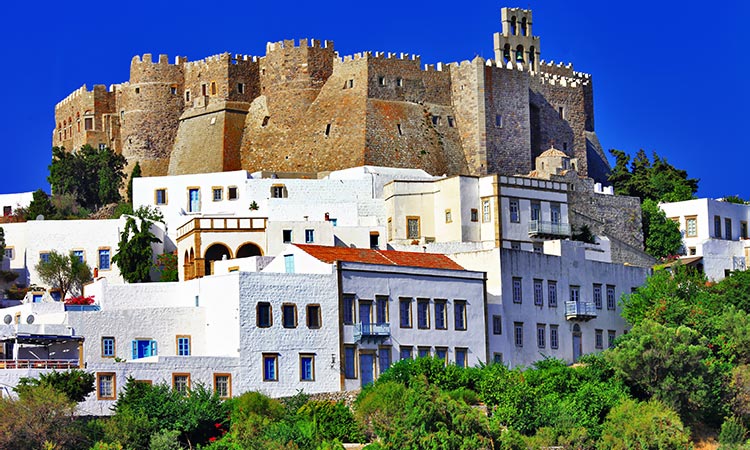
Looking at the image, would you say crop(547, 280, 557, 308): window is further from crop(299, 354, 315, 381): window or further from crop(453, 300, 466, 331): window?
crop(299, 354, 315, 381): window

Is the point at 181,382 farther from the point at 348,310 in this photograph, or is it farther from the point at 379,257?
the point at 379,257

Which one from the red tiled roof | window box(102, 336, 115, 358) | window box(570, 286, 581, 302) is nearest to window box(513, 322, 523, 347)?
the red tiled roof

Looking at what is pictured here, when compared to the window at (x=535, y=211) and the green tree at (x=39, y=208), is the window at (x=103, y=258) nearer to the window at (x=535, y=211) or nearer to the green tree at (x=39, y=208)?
the green tree at (x=39, y=208)

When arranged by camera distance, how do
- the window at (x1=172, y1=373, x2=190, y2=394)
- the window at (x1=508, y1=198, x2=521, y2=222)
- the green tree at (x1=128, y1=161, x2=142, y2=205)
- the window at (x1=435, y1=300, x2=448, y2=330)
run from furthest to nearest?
the green tree at (x1=128, y1=161, x2=142, y2=205) < the window at (x1=508, y1=198, x2=521, y2=222) < the window at (x1=435, y1=300, x2=448, y2=330) < the window at (x1=172, y1=373, x2=190, y2=394)

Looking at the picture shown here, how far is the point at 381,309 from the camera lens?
5672cm

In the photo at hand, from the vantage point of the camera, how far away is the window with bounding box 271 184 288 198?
234 feet

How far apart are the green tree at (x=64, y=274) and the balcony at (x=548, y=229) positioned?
18910mm

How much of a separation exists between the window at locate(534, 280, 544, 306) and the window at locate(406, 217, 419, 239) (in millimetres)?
8283

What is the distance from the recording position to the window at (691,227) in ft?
255

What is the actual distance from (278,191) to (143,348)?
17185mm

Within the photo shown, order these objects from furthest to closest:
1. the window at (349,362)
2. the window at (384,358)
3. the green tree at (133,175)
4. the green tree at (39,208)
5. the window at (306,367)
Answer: the green tree at (133,175)
the green tree at (39,208)
the window at (384,358)
the window at (349,362)
the window at (306,367)

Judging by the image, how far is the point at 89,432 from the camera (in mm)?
48906

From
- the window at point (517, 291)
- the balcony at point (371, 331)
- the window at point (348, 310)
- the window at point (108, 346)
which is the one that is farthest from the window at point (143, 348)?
the window at point (517, 291)

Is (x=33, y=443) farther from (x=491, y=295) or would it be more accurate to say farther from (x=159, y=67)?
(x=159, y=67)
